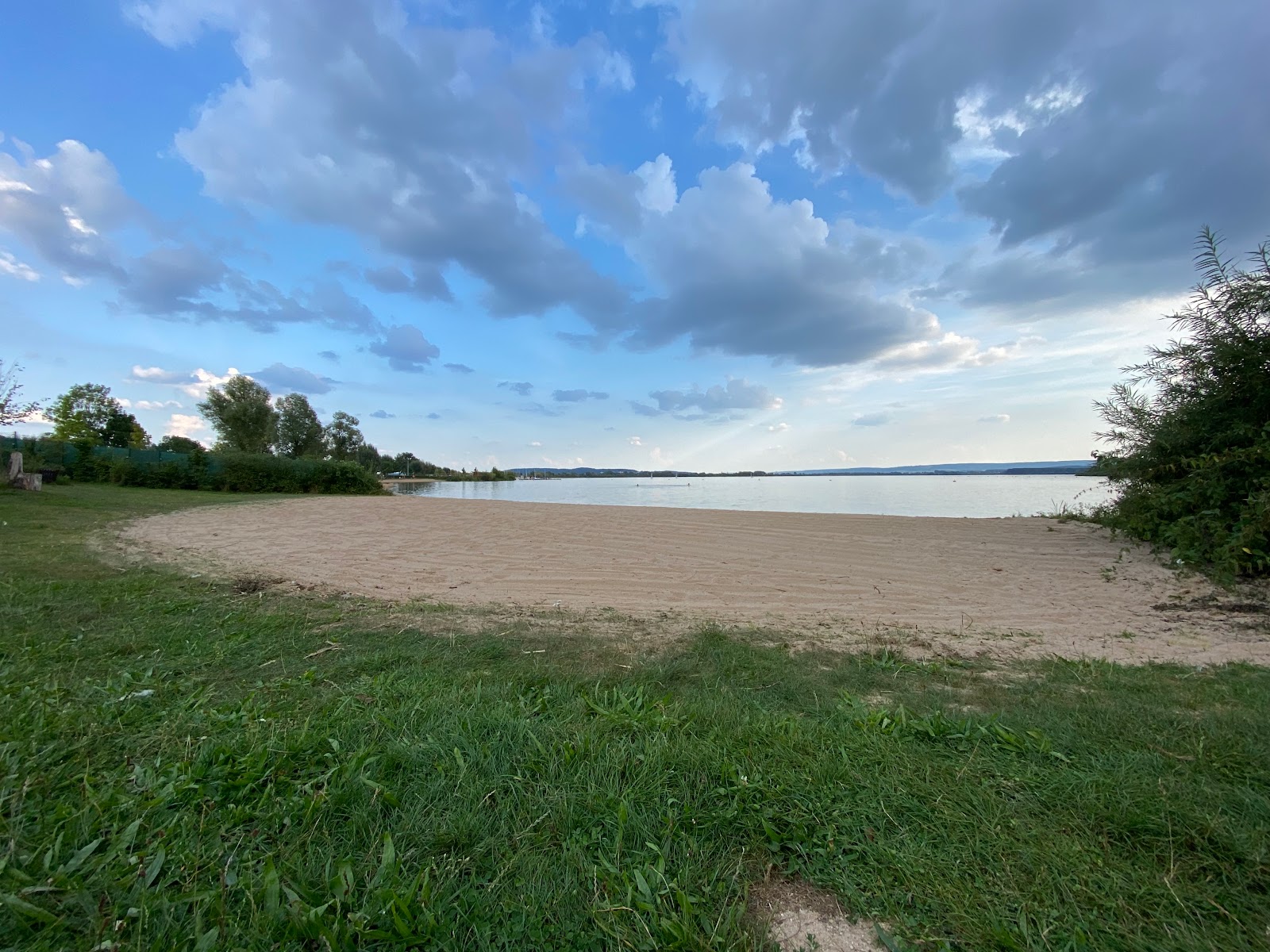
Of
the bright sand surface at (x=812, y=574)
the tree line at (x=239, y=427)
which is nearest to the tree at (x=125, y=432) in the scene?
the tree line at (x=239, y=427)

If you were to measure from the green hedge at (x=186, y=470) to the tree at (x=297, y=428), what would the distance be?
25.7m

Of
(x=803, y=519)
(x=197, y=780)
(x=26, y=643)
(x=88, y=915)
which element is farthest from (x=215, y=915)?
(x=803, y=519)

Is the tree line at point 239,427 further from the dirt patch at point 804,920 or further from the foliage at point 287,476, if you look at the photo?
the dirt patch at point 804,920

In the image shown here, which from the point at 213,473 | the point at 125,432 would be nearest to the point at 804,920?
the point at 213,473

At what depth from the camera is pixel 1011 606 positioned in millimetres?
5441

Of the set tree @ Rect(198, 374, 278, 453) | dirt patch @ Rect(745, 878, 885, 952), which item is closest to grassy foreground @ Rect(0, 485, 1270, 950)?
dirt patch @ Rect(745, 878, 885, 952)

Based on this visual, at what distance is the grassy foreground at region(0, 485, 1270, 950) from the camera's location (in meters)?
1.34

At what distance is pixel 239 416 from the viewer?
41.6m

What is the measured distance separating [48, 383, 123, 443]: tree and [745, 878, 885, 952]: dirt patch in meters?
58.4

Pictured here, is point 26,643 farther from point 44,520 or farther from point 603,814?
point 44,520

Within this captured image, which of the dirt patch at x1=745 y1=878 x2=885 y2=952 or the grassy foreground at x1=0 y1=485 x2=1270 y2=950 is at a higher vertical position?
the grassy foreground at x1=0 y1=485 x2=1270 y2=950

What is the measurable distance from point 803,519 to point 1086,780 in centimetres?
1216

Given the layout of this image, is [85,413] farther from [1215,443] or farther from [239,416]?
[1215,443]

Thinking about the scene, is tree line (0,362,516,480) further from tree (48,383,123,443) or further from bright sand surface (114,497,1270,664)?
bright sand surface (114,497,1270,664)
